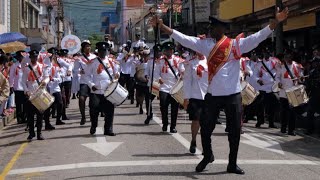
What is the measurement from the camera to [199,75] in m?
9.80

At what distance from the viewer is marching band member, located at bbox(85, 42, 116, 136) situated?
11648 millimetres

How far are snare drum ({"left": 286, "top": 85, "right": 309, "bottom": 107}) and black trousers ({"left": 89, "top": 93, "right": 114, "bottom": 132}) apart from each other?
3949mm

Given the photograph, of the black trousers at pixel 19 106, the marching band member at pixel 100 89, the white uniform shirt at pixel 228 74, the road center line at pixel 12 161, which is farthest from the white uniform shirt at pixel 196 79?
the black trousers at pixel 19 106

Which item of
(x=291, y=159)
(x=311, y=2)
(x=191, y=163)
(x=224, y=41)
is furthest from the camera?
(x=311, y=2)

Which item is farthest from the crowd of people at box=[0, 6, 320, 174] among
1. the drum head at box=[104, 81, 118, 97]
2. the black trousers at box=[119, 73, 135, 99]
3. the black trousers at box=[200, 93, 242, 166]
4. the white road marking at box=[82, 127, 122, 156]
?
the black trousers at box=[119, 73, 135, 99]

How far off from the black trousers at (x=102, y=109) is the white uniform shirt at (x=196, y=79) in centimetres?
241

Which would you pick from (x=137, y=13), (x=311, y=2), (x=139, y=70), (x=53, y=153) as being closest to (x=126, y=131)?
(x=53, y=153)

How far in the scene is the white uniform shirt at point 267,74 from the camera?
13820mm

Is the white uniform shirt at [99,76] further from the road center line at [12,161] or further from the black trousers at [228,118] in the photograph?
the black trousers at [228,118]

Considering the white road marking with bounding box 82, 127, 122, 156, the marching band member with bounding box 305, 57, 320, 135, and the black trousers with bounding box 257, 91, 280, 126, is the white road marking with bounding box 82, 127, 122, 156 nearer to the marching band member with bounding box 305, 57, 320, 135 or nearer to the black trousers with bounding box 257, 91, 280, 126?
the black trousers with bounding box 257, 91, 280, 126

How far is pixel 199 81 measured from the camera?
978 centimetres

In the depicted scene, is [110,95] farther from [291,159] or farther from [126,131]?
[291,159]

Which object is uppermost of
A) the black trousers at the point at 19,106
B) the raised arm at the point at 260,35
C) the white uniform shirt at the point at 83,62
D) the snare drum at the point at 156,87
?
the raised arm at the point at 260,35

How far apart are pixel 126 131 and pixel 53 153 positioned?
2922 mm
